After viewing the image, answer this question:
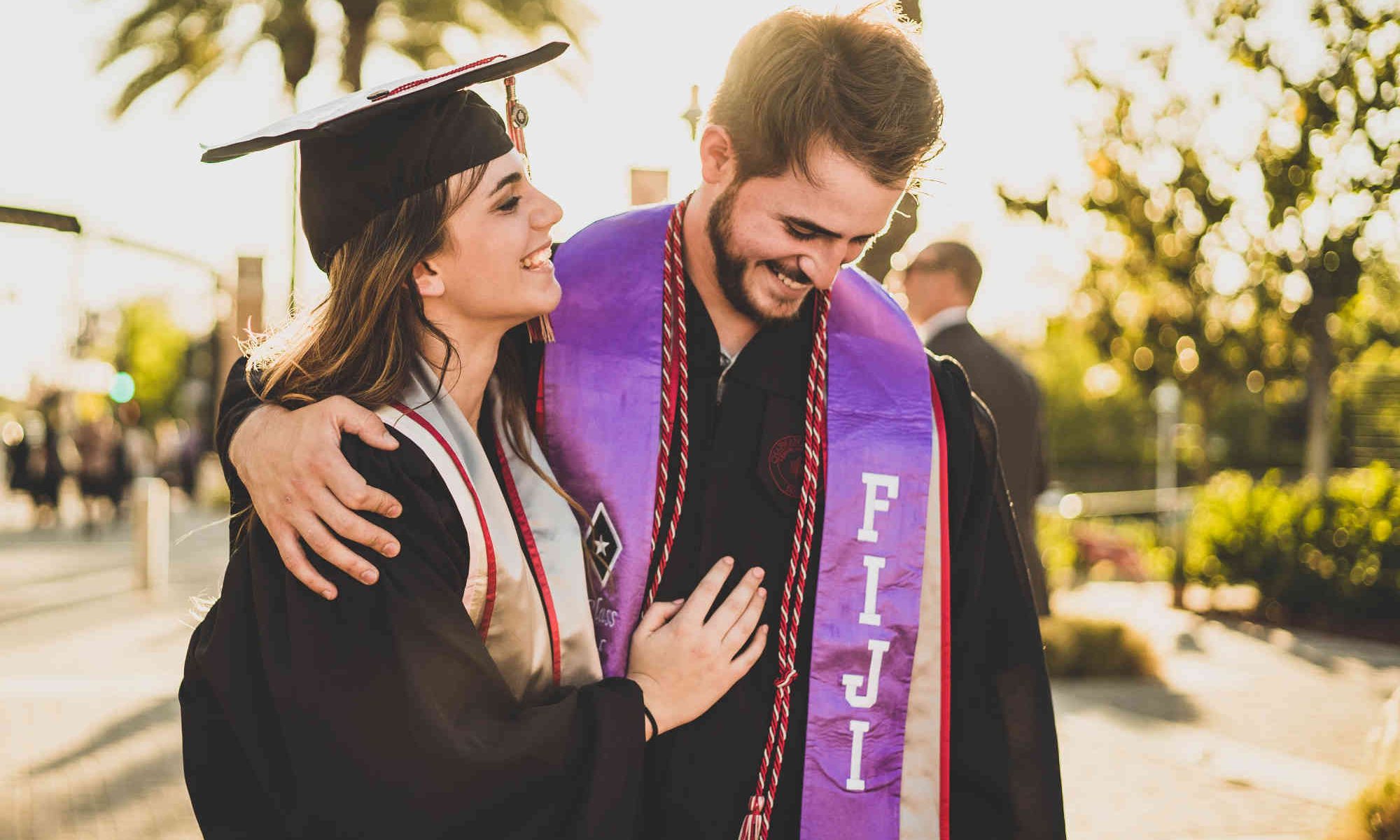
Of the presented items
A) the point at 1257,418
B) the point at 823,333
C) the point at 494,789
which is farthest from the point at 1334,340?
the point at 1257,418

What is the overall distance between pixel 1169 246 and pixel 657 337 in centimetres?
1126

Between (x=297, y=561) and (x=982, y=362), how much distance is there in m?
4.36

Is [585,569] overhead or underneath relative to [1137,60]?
underneath

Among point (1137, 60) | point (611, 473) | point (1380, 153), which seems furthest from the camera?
point (1137, 60)

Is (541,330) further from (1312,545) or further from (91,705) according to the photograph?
(1312,545)

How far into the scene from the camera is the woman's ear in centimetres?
183

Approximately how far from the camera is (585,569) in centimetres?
190

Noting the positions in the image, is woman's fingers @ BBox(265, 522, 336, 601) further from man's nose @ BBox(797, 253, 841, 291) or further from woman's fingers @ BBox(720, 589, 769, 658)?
man's nose @ BBox(797, 253, 841, 291)

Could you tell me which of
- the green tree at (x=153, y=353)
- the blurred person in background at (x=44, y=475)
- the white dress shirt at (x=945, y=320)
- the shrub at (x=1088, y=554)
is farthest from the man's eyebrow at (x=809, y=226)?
the green tree at (x=153, y=353)

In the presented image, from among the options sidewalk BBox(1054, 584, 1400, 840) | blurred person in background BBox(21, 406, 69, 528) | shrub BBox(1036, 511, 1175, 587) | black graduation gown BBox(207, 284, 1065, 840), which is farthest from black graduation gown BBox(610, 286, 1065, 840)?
blurred person in background BBox(21, 406, 69, 528)

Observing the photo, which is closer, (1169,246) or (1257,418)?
(1169,246)

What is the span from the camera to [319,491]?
159 cm

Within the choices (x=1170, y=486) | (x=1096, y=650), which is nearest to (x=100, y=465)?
(x=1096, y=650)

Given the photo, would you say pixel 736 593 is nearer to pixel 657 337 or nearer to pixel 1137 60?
pixel 657 337
